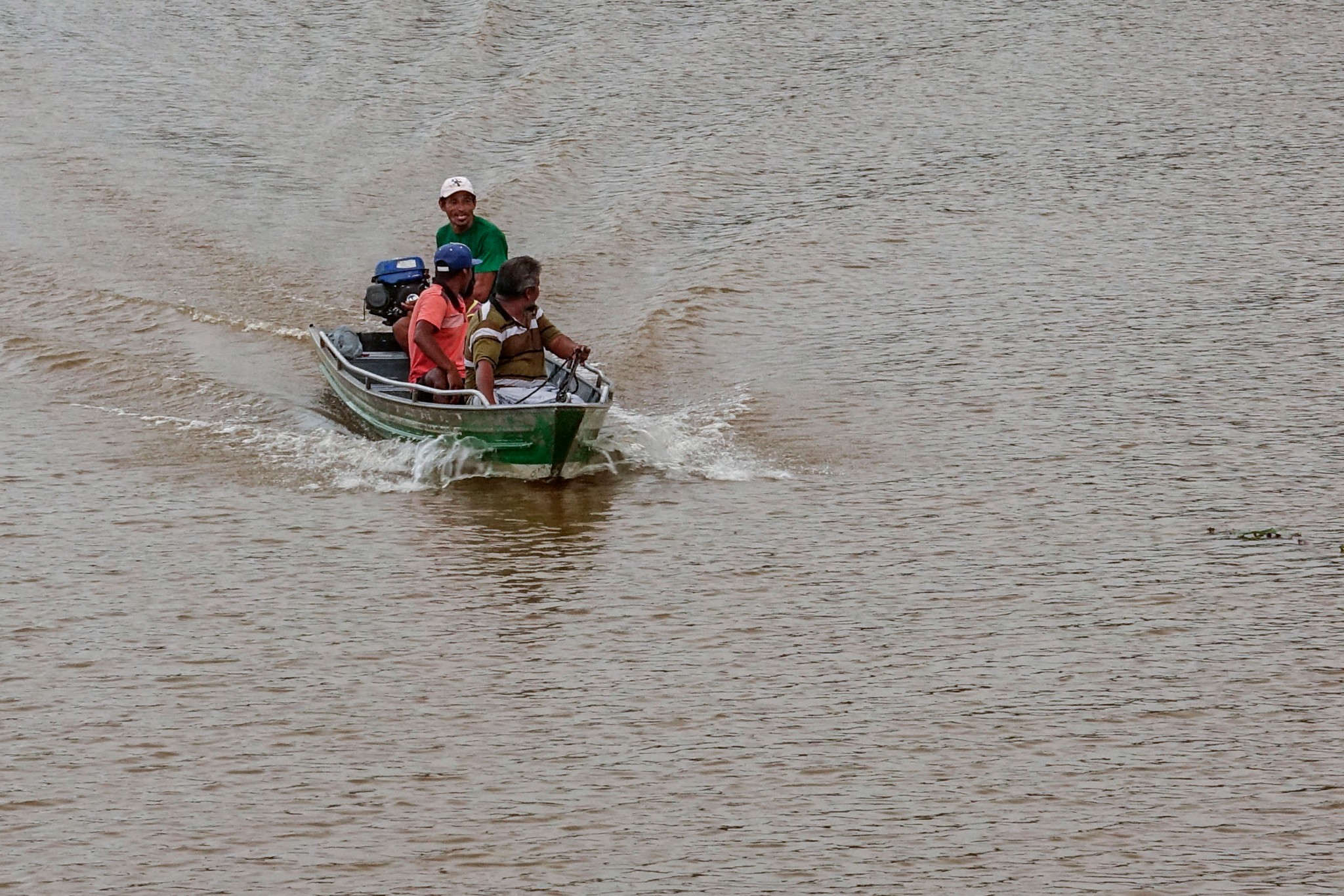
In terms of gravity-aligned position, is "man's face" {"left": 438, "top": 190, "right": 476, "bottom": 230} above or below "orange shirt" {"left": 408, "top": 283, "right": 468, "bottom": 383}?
above

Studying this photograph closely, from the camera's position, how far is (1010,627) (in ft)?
31.4

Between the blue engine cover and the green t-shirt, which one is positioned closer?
the green t-shirt

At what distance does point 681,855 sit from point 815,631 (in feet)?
8.52

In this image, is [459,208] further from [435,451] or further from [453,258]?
[435,451]

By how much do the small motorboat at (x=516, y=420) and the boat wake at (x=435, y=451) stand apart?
0.36 ft

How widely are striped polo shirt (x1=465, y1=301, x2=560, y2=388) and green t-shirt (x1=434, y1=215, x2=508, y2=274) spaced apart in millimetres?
1198

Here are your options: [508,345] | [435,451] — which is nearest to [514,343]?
[508,345]

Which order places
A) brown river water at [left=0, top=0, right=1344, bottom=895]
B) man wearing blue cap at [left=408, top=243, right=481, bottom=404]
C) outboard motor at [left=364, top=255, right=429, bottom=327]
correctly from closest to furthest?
1. brown river water at [left=0, top=0, right=1344, bottom=895]
2. man wearing blue cap at [left=408, top=243, right=481, bottom=404]
3. outboard motor at [left=364, top=255, right=429, bottom=327]

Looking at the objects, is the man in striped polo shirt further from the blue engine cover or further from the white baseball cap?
the blue engine cover

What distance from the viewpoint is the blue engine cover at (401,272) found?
566 inches

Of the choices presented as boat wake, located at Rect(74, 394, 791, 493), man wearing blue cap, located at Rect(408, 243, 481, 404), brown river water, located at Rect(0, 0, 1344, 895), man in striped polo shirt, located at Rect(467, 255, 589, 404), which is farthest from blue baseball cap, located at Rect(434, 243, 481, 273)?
brown river water, located at Rect(0, 0, 1344, 895)

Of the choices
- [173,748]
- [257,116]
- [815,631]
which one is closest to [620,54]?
[257,116]

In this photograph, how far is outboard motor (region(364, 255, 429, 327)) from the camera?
47.1 feet

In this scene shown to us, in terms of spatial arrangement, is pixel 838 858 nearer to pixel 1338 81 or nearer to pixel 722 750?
pixel 722 750
